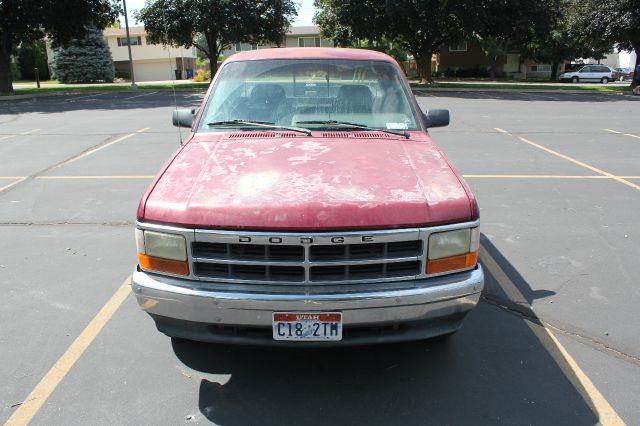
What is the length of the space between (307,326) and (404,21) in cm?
3079

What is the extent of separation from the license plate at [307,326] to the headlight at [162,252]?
1.88 feet

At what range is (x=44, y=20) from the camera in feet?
89.7

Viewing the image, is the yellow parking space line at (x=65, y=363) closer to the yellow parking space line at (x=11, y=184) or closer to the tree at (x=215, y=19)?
the yellow parking space line at (x=11, y=184)

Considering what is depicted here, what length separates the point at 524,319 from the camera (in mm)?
3893

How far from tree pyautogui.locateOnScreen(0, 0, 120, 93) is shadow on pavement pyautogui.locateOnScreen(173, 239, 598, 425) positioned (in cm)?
2966

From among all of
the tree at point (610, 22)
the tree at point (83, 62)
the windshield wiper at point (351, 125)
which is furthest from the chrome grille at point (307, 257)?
the tree at point (83, 62)

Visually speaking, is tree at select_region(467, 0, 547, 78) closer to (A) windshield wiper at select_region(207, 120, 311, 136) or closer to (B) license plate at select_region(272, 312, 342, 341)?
(A) windshield wiper at select_region(207, 120, 311, 136)

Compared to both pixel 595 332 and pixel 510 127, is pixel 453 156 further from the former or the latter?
pixel 595 332

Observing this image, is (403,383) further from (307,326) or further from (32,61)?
(32,61)

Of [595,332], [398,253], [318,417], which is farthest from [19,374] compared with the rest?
[595,332]

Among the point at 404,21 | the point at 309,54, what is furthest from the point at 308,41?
the point at 309,54

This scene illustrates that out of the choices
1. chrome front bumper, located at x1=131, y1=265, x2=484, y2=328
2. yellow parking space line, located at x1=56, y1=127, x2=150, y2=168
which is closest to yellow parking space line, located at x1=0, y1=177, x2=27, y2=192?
yellow parking space line, located at x1=56, y1=127, x2=150, y2=168

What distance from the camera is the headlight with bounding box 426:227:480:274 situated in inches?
109

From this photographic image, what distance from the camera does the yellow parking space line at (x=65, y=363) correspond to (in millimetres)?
2854
